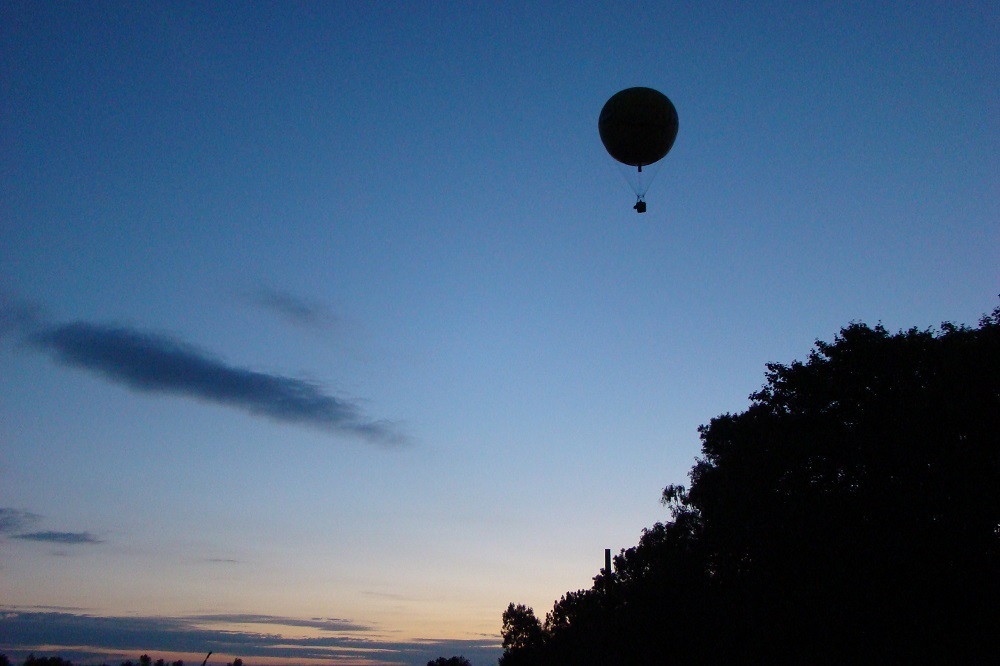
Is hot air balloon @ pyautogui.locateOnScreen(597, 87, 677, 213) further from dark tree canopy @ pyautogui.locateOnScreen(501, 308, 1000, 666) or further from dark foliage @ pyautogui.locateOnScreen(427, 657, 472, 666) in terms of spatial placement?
dark foliage @ pyautogui.locateOnScreen(427, 657, 472, 666)

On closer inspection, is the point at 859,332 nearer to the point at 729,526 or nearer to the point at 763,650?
the point at 729,526

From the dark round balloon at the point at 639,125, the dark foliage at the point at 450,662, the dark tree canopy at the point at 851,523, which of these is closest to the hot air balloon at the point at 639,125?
the dark round balloon at the point at 639,125

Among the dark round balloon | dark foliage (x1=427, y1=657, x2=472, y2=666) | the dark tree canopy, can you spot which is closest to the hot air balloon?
the dark round balloon

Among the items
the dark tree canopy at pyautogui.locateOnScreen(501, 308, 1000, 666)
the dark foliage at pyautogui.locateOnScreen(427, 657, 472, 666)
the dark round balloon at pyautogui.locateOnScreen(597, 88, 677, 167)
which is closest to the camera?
the dark tree canopy at pyautogui.locateOnScreen(501, 308, 1000, 666)

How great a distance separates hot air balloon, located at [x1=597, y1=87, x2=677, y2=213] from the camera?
24.6 m

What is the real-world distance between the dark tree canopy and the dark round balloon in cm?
1020

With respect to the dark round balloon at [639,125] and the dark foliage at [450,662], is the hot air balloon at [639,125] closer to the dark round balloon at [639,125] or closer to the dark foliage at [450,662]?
the dark round balloon at [639,125]

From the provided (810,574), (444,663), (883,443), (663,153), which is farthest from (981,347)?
(444,663)

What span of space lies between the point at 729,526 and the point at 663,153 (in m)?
13.5

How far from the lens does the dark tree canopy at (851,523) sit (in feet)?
73.4

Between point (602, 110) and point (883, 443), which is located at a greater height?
point (602, 110)

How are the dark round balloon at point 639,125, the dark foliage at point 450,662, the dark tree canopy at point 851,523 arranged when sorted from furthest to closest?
the dark foliage at point 450,662 < the dark round balloon at point 639,125 < the dark tree canopy at point 851,523

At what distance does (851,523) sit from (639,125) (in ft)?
48.8

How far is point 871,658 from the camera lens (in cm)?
2300
